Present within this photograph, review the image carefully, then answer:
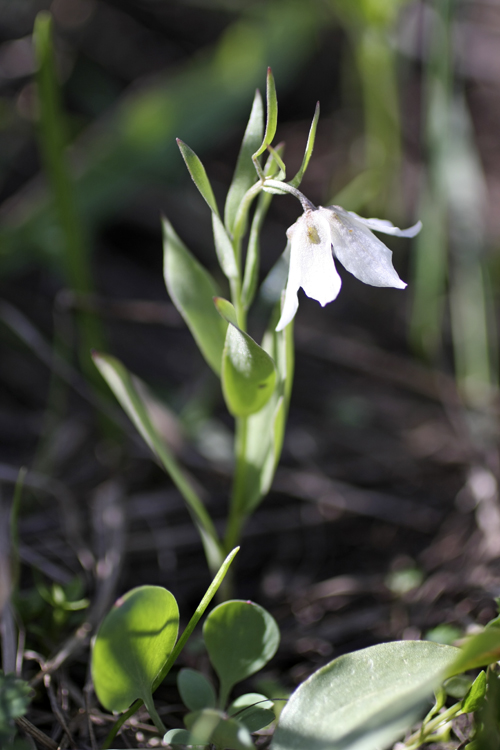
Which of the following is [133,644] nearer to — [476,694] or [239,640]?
[239,640]

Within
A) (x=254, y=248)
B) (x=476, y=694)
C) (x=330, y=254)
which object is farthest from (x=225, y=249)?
(x=476, y=694)

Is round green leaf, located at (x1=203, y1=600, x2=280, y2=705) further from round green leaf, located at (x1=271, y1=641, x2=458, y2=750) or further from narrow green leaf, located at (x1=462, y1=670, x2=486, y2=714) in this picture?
narrow green leaf, located at (x1=462, y1=670, x2=486, y2=714)

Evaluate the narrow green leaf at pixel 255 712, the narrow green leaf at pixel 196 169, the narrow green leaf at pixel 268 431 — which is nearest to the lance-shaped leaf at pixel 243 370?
the narrow green leaf at pixel 268 431

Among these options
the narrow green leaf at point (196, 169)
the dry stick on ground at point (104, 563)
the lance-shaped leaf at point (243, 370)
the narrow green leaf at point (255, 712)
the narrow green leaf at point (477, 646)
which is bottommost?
the dry stick on ground at point (104, 563)

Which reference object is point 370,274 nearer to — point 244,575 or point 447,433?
point 244,575

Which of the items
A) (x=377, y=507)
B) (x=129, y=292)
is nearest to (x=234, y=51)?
(x=129, y=292)

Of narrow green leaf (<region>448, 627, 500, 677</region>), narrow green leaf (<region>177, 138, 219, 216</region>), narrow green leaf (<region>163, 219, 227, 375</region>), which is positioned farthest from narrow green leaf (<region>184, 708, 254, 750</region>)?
narrow green leaf (<region>177, 138, 219, 216</region>)

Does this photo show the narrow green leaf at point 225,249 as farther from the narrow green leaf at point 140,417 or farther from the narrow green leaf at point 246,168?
the narrow green leaf at point 140,417
